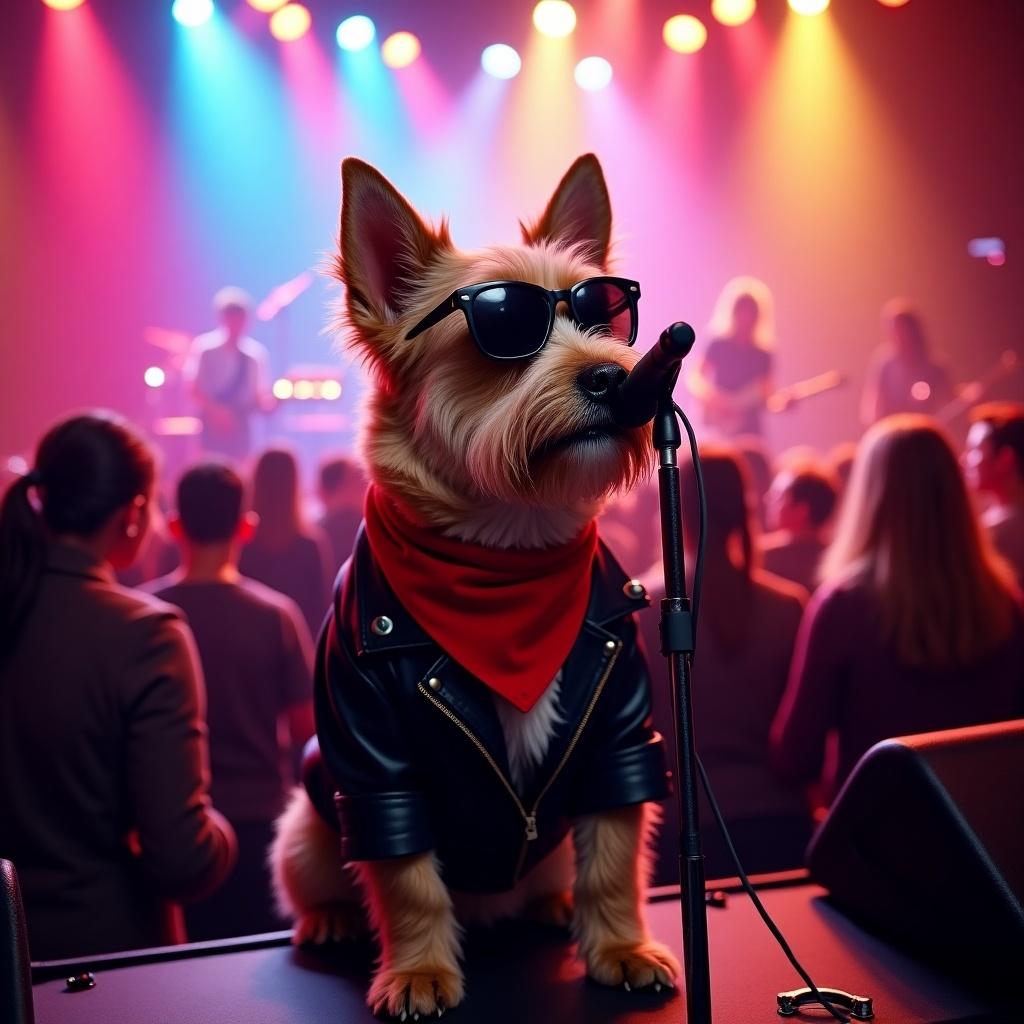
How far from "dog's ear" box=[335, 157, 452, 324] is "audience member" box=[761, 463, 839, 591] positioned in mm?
2386

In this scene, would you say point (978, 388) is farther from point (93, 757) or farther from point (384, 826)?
point (384, 826)

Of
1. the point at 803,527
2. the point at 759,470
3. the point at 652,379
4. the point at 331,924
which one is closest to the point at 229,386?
the point at 759,470

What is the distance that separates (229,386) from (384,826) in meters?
7.23

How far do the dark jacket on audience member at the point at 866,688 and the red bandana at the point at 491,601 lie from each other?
125 centimetres

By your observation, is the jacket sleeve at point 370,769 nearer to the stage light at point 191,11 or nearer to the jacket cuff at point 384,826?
the jacket cuff at point 384,826

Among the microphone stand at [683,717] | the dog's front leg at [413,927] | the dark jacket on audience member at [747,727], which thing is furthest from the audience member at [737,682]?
the microphone stand at [683,717]

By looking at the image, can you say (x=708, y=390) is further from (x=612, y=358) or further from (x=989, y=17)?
(x=612, y=358)

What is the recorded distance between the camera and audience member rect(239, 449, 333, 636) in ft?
12.1

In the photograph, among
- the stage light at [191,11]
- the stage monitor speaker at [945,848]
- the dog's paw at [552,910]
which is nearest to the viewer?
the stage monitor speaker at [945,848]

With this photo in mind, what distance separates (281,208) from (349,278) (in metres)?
8.17

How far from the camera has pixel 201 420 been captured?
26.9ft

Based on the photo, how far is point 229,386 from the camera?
8.03 m

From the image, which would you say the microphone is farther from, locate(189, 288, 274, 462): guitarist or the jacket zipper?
locate(189, 288, 274, 462): guitarist

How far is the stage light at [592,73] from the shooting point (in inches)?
324
